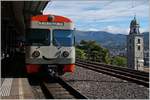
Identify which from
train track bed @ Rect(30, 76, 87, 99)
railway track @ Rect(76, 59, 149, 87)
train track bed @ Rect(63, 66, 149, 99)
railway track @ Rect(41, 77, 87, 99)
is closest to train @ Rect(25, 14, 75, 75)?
train track bed @ Rect(30, 76, 87, 99)

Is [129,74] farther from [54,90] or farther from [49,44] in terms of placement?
[54,90]

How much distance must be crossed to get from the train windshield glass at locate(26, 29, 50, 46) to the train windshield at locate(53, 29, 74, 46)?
0.95 feet

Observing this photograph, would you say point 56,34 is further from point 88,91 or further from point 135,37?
point 135,37

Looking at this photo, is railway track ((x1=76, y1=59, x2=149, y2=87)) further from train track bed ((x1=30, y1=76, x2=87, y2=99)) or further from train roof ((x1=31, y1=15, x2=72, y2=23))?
train roof ((x1=31, y1=15, x2=72, y2=23))

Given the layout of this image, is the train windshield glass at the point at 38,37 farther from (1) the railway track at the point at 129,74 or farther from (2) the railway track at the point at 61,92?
(1) the railway track at the point at 129,74

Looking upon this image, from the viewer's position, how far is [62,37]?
15805 mm

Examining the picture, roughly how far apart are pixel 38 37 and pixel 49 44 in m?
0.53

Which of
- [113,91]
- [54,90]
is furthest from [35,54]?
[113,91]

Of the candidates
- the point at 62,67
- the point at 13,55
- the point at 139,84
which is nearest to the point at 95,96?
the point at 139,84

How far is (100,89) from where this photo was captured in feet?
42.7

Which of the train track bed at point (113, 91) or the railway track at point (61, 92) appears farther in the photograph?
the railway track at point (61, 92)

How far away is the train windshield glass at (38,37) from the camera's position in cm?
1558

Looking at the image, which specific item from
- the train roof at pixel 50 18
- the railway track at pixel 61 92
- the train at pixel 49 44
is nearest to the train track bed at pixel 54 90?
the railway track at pixel 61 92

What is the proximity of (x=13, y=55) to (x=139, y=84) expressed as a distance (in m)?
25.0
